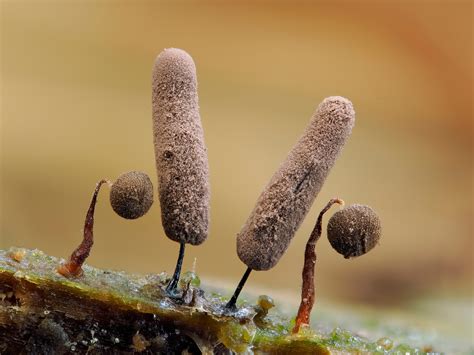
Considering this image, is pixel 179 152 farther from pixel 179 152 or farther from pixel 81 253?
pixel 81 253

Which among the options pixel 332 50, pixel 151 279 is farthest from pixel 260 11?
pixel 151 279

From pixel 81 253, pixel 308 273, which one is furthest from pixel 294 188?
pixel 81 253

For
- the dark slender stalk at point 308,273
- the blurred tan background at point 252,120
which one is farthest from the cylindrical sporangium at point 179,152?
the blurred tan background at point 252,120

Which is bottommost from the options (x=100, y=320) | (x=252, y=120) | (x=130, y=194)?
(x=100, y=320)

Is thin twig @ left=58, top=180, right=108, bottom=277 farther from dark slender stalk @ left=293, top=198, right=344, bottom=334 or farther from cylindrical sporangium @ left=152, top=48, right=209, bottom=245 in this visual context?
dark slender stalk @ left=293, top=198, right=344, bottom=334

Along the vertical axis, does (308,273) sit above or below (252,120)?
below

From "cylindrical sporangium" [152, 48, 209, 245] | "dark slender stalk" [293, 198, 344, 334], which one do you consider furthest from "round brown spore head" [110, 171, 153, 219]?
"dark slender stalk" [293, 198, 344, 334]

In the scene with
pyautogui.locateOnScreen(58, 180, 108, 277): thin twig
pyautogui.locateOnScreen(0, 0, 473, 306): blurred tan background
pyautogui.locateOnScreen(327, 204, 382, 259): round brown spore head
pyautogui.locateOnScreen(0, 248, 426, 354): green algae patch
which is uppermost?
pyautogui.locateOnScreen(0, 0, 473, 306): blurred tan background
